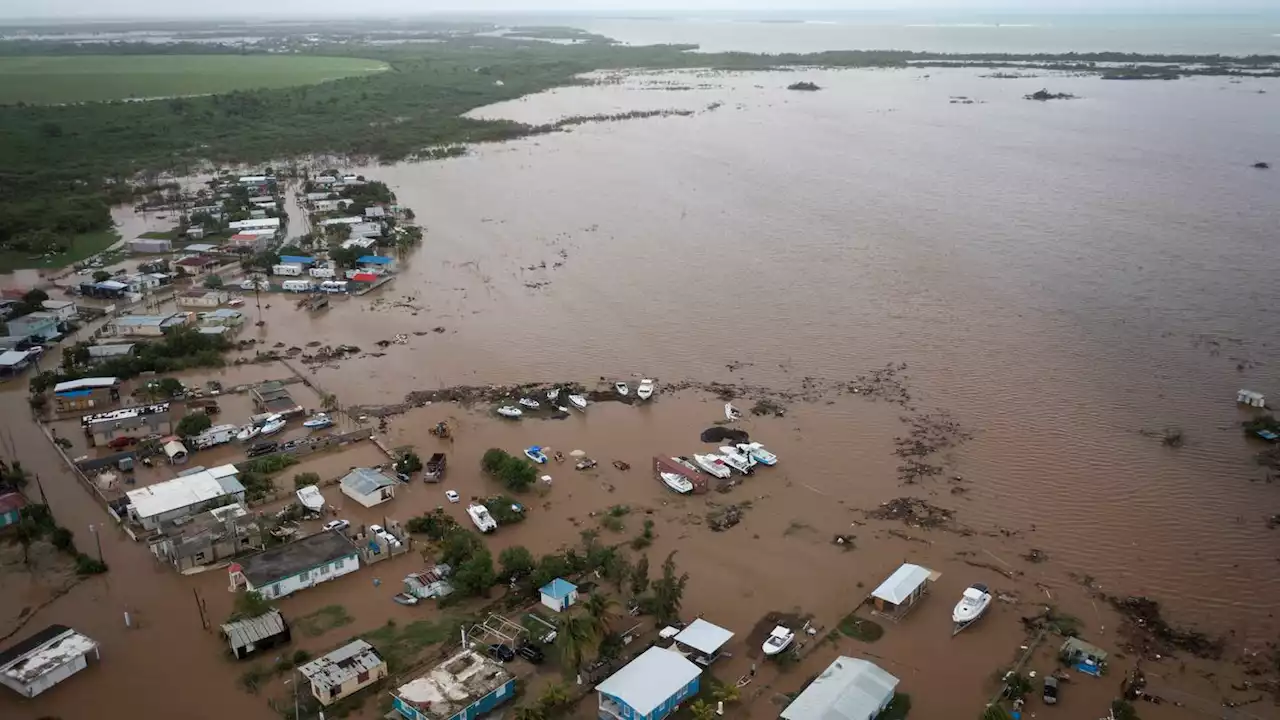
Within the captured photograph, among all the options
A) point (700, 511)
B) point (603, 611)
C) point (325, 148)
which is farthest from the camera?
point (325, 148)

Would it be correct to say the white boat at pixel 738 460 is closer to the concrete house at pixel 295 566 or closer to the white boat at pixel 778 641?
the white boat at pixel 778 641

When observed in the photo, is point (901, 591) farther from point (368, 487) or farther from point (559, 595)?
point (368, 487)

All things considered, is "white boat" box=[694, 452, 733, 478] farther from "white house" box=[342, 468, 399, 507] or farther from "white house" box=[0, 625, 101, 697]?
"white house" box=[0, 625, 101, 697]

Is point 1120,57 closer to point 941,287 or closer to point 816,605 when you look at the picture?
point 941,287

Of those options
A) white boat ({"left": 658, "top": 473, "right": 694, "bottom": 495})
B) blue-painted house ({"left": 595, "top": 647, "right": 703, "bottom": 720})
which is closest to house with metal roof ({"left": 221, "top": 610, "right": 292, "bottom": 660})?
blue-painted house ({"left": 595, "top": 647, "right": 703, "bottom": 720})

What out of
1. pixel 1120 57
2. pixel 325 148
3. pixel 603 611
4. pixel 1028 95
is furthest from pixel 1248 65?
pixel 603 611

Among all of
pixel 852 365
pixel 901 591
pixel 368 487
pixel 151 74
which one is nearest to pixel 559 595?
pixel 368 487
